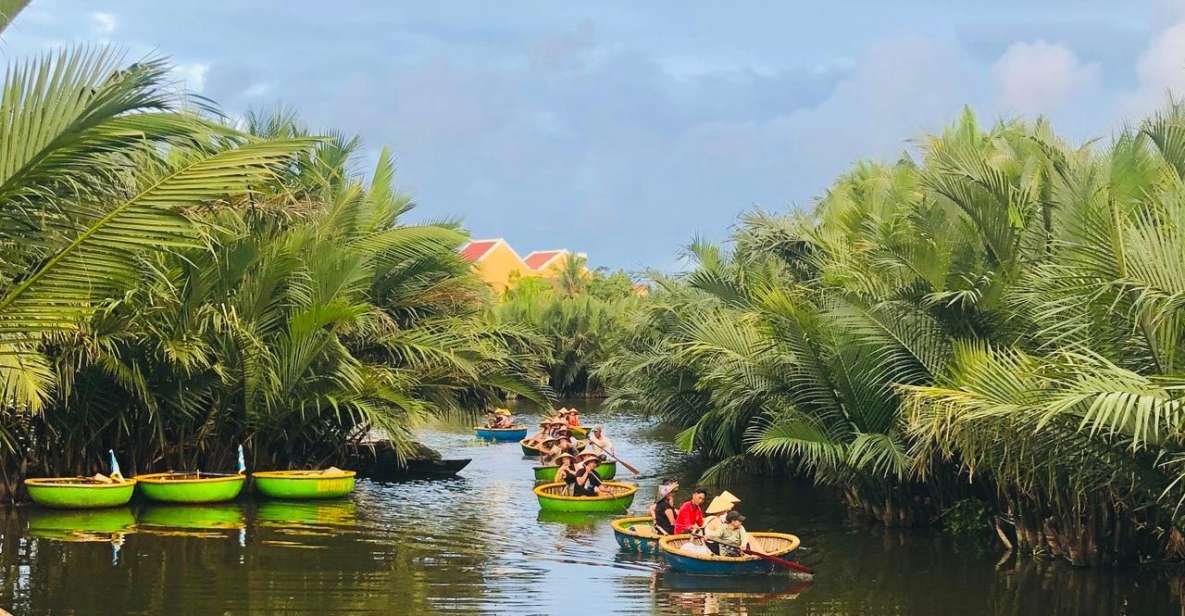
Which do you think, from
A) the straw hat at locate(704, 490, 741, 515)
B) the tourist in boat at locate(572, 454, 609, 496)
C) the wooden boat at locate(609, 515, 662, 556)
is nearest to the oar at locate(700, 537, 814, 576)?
the straw hat at locate(704, 490, 741, 515)

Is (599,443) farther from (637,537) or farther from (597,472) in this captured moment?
(637,537)

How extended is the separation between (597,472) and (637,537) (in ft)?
27.9

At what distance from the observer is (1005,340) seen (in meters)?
16.3

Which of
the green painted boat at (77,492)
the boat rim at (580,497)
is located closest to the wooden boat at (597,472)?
the boat rim at (580,497)

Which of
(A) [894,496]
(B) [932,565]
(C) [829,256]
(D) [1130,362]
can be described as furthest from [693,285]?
(D) [1130,362]

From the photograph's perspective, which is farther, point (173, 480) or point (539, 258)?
point (539, 258)

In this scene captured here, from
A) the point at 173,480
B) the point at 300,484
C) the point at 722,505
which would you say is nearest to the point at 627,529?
the point at 722,505

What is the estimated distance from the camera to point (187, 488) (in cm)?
2086

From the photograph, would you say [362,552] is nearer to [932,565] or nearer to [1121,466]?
[932,565]

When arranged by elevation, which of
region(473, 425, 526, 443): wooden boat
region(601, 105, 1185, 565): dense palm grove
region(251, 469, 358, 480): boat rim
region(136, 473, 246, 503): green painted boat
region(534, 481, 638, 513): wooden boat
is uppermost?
region(601, 105, 1185, 565): dense palm grove

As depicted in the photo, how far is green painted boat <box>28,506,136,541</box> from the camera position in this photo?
18328mm

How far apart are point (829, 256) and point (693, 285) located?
14.1ft

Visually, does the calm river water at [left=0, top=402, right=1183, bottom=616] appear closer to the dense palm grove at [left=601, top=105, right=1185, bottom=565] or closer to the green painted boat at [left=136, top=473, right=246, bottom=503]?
the green painted boat at [left=136, top=473, right=246, bottom=503]

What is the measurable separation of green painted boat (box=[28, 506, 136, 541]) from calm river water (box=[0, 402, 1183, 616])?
42 mm
